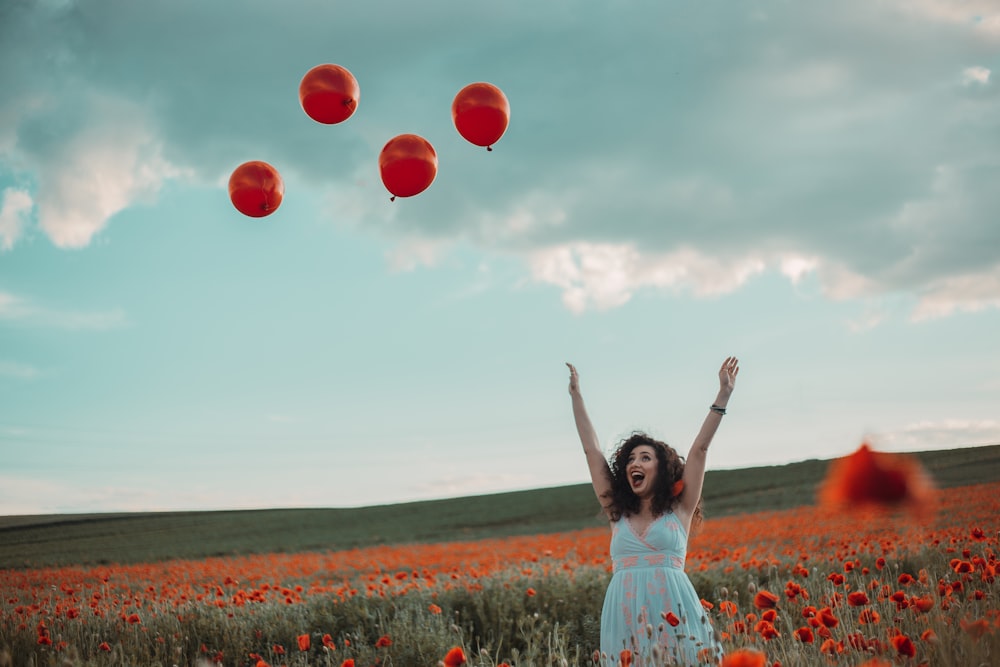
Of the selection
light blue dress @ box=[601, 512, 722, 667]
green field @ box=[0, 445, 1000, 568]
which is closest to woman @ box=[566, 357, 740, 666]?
light blue dress @ box=[601, 512, 722, 667]

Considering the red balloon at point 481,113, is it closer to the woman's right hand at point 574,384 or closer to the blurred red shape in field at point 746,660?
the woman's right hand at point 574,384

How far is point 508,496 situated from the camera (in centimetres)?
5006

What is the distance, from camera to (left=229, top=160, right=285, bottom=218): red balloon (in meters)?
5.15

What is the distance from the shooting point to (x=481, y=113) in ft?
16.4

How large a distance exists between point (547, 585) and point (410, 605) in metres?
1.38

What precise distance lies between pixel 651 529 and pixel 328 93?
3.88m

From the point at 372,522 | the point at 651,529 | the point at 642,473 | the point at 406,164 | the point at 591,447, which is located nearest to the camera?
the point at 651,529

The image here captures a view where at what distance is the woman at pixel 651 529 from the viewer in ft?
12.5

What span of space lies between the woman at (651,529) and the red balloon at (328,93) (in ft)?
9.62

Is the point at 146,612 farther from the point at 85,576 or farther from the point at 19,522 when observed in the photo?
the point at 19,522

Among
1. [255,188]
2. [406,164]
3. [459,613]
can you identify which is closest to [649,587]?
[459,613]

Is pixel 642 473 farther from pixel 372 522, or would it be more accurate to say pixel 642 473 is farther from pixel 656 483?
pixel 372 522

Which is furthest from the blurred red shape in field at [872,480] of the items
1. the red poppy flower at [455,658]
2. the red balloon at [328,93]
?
the red balloon at [328,93]

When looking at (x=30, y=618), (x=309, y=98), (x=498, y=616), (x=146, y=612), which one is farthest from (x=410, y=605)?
(x=309, y=98)
